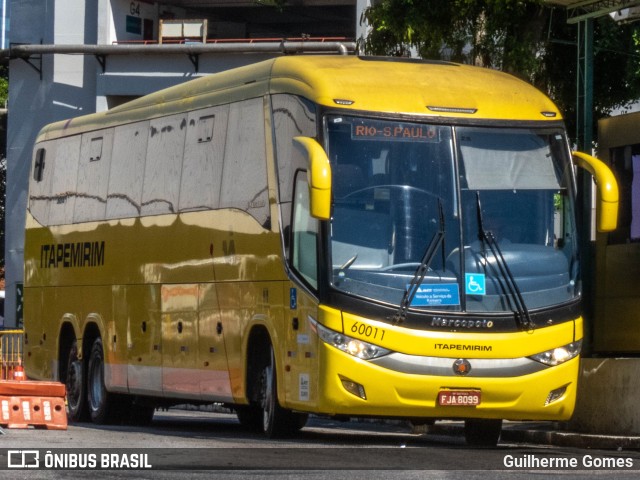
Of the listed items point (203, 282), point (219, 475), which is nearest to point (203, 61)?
point (203, 282)

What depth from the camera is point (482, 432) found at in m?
17.2

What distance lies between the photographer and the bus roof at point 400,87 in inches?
624

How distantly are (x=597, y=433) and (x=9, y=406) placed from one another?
641 centimetres

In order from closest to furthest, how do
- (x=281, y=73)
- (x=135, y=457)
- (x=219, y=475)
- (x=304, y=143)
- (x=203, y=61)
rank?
(x=219, y=475) → (x=135, y=457) → (x=304, y=143) → (x=281, y=73) → (x=203, y=61)

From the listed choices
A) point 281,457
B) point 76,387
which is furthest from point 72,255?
point 281,457

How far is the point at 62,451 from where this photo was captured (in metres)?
14.0

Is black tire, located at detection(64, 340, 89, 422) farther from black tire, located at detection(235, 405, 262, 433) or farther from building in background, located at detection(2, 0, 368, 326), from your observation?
building in background, located at detection(2, 0, 368, 326)

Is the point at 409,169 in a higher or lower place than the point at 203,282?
higher

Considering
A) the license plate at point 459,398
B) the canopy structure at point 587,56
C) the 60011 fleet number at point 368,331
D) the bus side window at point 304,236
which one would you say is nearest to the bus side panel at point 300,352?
the bus side window at point 304,236

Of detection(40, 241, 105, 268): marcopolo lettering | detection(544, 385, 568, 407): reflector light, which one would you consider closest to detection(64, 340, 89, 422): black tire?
detection(40, 241, 105, 268): marcopolo lettering

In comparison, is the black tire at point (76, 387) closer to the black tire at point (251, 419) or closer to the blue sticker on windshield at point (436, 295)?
the black tire at point (251, 419)

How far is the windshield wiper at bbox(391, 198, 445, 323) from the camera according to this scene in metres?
15.1

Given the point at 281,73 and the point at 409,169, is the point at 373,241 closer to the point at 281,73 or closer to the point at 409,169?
the point at 409,169

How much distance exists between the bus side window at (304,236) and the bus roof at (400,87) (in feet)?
2.76
